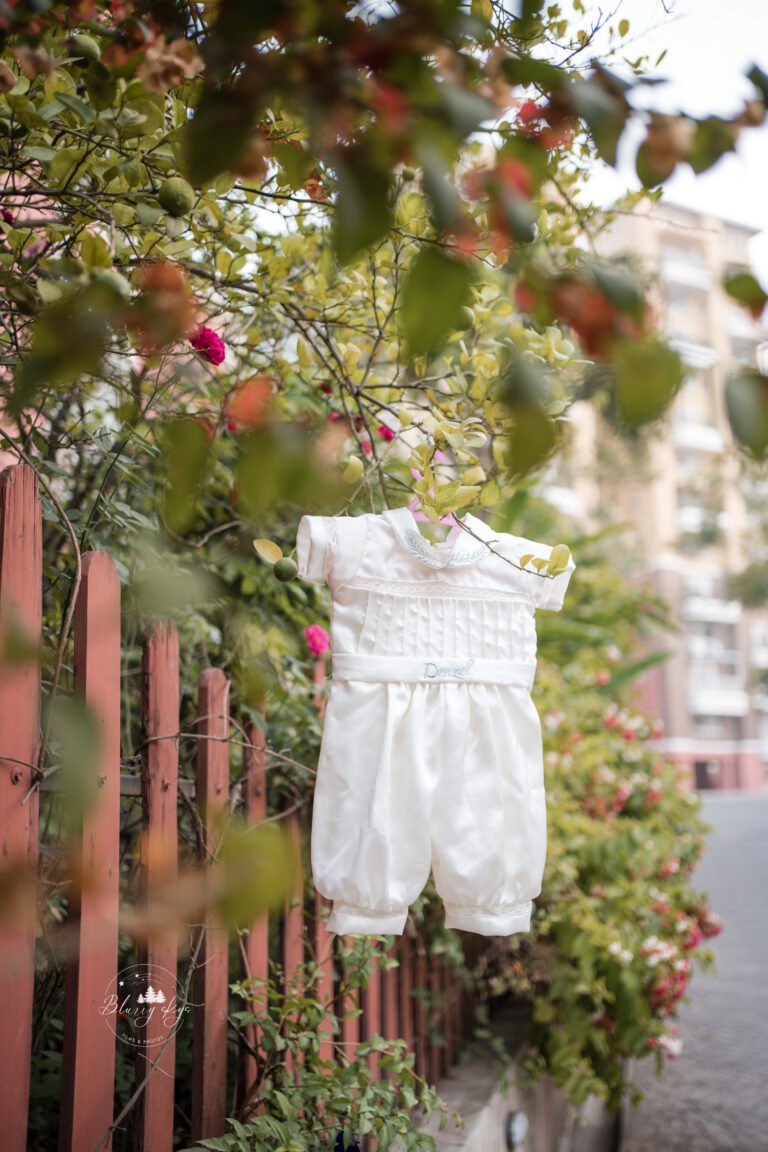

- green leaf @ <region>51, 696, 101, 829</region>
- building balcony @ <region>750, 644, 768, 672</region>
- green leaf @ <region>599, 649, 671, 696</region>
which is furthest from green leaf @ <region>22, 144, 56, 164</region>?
building balcony @ <region>750, 644, 768, 672</region>

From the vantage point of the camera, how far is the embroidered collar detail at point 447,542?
155cm

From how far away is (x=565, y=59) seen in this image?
61.1 inches

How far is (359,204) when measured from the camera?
58 centimetres

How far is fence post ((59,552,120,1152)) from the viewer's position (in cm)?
A: 125

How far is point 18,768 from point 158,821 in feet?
1.14

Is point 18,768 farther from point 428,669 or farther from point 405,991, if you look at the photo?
point 405,991

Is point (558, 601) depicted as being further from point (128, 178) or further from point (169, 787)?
point (128, 178)

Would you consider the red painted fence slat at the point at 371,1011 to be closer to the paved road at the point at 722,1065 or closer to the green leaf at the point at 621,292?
the green leaf at the point at 621,292

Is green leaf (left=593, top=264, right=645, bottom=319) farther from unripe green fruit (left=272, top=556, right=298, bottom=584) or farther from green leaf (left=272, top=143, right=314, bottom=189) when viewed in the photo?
unripe green fruit (left=272, top=556, right=298, bottom=584)

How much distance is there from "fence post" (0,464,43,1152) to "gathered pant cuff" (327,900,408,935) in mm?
475

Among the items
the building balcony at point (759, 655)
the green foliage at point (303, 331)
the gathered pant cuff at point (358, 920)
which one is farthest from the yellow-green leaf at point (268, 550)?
the building balcony at point (759, 655)

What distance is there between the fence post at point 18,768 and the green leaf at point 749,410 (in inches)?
33.1

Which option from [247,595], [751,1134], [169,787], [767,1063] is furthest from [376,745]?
[767,1063]

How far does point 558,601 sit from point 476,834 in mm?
436
